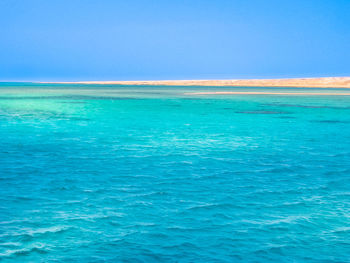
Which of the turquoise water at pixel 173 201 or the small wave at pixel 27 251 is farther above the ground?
the turquoise water at pixel 173 201

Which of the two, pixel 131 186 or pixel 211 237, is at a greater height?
pixel 131 186

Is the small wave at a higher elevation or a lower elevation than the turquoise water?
lower

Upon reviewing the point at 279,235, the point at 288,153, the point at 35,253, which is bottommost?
the point at 35,253

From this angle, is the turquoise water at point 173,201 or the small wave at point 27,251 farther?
the turquoise water at point 173,201

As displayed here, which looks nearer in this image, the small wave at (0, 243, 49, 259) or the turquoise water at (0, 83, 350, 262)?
the small wave at (0, 243, 49, 259)

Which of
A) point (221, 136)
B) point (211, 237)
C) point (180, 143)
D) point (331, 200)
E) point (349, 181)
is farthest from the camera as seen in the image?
point (221, 136)

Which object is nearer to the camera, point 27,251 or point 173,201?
point 27,251

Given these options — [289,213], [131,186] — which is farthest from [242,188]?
[131,186]

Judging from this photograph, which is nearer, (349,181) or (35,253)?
(35,253)

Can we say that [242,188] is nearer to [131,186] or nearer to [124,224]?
[131,186]

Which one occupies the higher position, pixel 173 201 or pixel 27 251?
pixel 173 201

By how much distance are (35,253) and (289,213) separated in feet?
17.6

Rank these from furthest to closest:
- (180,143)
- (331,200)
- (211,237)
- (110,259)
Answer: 1. (180,143)
2. (331,200)
3. (211,237)
4. (110,259)

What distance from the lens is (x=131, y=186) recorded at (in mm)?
11977
